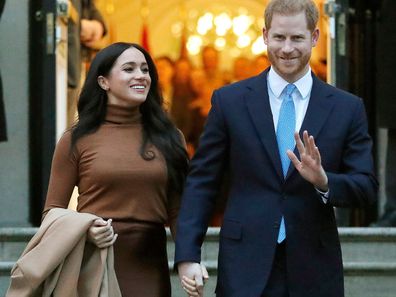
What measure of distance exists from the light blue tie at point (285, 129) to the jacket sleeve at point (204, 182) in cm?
21

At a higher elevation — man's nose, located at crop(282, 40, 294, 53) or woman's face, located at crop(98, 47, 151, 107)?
man's nose, located at crop(282, 40, 294, 53)

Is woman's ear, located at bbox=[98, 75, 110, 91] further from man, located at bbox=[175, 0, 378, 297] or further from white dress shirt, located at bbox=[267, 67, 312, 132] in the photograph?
white dress shirt, located at bbox=[267, 67, 312, 132]

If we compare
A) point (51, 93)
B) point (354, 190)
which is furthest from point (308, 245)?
point (51, 93)

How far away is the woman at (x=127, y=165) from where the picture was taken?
493cm

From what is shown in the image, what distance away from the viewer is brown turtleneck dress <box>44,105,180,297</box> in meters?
4.92

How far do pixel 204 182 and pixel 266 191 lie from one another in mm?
266

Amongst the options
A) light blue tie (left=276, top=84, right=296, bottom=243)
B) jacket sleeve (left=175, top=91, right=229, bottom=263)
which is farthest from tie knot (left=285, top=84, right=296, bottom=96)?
jacket sleeve (left=175, top=91, right=229, bottom=263)

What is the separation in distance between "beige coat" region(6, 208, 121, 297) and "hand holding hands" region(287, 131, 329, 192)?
85cm

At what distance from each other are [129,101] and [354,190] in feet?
3.69

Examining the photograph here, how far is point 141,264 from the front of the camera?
4945 millimetres

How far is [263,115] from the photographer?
456cm

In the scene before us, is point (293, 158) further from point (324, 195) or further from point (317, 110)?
point (317, 110)

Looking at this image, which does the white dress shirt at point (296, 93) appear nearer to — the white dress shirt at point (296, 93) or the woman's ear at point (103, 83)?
the white dress shirt at point (296, 93)

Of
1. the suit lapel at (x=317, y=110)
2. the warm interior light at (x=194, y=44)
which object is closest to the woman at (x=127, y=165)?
the suit lapel at (x=317, y=110)
